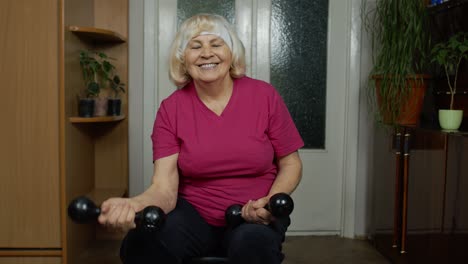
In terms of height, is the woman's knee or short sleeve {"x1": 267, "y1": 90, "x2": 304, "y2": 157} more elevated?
short sleeve {"x1": 267, "y1": 90, "x2": 304, "y2": 157}

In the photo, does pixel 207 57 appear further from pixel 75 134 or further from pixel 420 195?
pixel 420 195

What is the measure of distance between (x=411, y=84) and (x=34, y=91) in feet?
5.61

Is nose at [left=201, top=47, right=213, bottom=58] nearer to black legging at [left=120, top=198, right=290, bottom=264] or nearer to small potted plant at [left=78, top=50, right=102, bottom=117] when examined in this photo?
black legging at [left=120, top=198, right=290, bottom=264]

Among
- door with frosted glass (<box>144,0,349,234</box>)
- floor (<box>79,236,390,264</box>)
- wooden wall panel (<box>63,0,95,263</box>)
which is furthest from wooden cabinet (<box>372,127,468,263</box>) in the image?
wooden wall panel (<box>63,0,95,263</box>)

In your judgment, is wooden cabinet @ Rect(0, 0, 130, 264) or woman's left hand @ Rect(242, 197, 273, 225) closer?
woman's left hand @ Rect(242, 197, 273, 225)

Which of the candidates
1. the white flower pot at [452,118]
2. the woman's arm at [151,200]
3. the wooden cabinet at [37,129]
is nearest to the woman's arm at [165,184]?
the woman's arm at [151,200]

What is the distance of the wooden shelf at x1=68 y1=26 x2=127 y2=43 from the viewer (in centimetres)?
215

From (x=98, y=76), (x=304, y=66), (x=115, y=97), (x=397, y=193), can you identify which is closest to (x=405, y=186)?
(x=397, y=193)

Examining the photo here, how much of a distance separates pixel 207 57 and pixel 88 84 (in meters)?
1.18

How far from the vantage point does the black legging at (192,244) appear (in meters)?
1.11

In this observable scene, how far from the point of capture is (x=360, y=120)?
274 cm

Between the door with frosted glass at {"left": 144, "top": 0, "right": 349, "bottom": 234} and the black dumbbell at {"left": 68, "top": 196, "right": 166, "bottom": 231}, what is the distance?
1.73 meters

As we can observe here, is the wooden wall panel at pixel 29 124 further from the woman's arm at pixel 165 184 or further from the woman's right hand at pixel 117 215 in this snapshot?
the woman's right hand at pixel 117 215

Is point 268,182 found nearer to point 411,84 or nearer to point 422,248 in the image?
point 422,248
